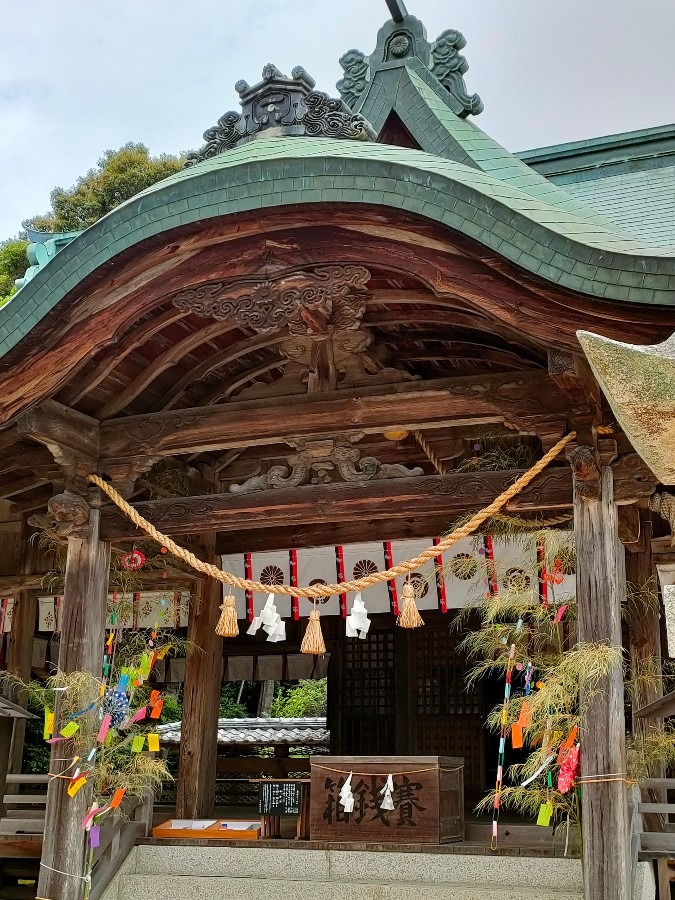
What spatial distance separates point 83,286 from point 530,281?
115 inches

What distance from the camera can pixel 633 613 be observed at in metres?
9.29

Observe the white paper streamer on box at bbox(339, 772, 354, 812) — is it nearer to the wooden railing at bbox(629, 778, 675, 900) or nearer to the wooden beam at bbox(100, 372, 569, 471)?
the wooden railing at bbox(629, 778, 675, 900)

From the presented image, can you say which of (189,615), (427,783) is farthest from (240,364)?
(427,783)

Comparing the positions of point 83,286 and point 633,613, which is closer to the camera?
point 83,286

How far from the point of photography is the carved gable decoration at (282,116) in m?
6.56

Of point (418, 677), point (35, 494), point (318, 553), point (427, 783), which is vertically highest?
point (35, 494)

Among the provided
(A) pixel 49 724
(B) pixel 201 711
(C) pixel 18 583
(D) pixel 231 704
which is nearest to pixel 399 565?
(A) pixel 49 724

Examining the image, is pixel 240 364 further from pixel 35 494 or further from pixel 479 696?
pixel 479 696

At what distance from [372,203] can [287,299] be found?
3.09 ft

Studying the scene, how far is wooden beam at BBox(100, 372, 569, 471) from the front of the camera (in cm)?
687

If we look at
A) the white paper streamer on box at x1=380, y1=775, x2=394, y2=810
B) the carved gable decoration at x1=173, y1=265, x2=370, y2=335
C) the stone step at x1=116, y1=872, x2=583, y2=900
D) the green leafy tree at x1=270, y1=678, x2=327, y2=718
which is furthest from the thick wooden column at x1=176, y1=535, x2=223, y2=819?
the green leafy tree at x1=270, y1=678, x2=327, y2=718

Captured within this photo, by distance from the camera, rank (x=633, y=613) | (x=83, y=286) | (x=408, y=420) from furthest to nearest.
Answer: (x=633, y=613), (x=408, y=420), (x=83, y=286)

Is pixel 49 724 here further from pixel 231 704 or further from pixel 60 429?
pixel 231 704

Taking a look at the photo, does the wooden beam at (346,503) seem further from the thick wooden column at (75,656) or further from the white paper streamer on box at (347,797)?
the white paper streamer on box at (347,797)
